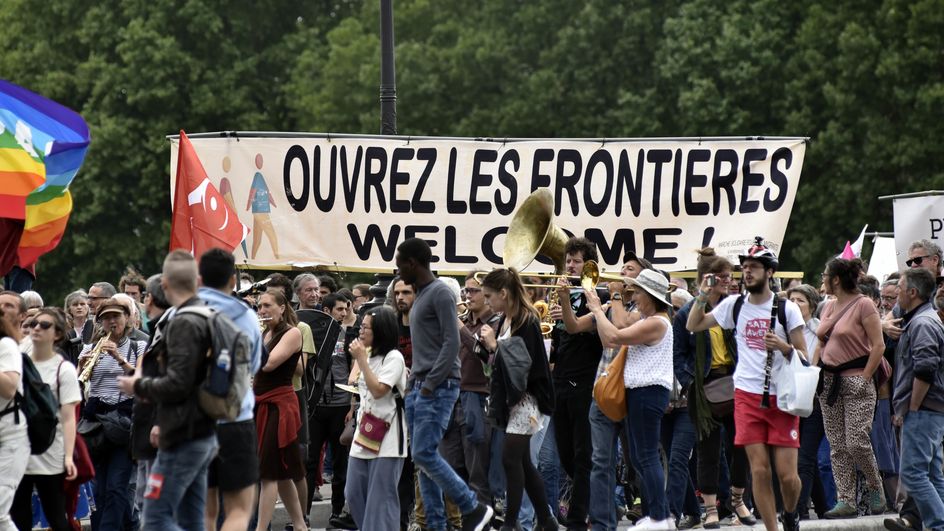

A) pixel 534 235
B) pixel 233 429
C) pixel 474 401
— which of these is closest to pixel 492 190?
pixel 534 235

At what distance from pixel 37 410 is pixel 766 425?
4572mm

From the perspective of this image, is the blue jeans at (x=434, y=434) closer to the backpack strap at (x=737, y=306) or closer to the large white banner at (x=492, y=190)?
the backpack strap at (x=737, y=306)

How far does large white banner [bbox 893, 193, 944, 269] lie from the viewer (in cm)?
1563

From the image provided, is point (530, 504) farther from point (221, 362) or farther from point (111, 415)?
point (221, 362)

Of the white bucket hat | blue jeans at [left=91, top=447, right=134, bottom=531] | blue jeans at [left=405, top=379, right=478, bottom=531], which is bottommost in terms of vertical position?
blue jeans at [left=91, top=447, right=134, bottom=531]

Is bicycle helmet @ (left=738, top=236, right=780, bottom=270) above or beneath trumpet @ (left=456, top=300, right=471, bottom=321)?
above

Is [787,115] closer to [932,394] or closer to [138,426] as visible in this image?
[932,394]

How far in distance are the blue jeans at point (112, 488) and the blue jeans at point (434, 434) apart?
2.13m

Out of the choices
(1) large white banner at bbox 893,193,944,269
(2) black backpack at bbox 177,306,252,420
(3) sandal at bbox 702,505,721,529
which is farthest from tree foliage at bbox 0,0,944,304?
(2) black backpack at bbox 177,306,252,420

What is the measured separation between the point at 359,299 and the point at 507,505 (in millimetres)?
5597

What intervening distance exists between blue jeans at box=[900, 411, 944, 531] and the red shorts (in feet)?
3.78

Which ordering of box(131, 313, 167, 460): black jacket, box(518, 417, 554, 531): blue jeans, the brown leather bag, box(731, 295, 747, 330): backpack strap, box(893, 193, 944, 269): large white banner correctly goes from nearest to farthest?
box(131, 313, 167, 460): black jacket, box(731, 295, 747, 330): backpack strap, the brown leather bag, box(518, 417, 554, 531): blue jeans, box(893, 193, 944, 269): large white banner

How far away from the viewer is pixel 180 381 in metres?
7.78

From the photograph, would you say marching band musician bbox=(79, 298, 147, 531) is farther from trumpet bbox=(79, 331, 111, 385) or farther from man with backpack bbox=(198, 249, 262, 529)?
man with backpack bbox=(198, 249, 262, 529)
